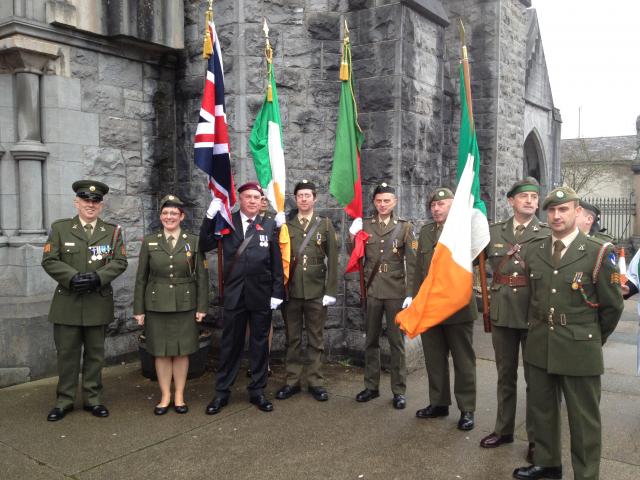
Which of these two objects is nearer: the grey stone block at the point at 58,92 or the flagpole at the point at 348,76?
the flagpole at the point at 348,76

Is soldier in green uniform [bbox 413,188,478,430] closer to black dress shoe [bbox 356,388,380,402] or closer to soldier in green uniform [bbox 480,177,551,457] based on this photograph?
soldier in green uniform [bbox 480,177,551,457]

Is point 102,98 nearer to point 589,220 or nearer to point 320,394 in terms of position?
point 320,394

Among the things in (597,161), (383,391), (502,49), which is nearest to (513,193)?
(383,391)

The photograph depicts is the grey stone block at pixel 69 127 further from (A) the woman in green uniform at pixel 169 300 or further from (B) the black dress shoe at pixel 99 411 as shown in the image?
(B) the black dress shoe at pixel 99 411

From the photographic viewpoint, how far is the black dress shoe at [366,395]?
5273 millimetres

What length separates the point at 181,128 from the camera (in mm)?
6809

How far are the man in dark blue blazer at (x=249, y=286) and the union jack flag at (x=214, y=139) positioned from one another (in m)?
0.26

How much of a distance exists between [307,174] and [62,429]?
3392 mm

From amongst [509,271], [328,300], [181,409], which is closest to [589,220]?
[509,271]

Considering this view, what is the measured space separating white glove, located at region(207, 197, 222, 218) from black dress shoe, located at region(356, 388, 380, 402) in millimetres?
2040

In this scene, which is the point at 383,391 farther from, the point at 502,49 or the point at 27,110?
the point at 502,49

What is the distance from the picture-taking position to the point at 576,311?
3.56m

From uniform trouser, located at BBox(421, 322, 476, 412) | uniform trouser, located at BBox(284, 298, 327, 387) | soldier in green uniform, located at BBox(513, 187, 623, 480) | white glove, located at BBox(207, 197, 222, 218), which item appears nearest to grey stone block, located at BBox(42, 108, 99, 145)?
white glove, located at BBox(207, 197, 222, 218)

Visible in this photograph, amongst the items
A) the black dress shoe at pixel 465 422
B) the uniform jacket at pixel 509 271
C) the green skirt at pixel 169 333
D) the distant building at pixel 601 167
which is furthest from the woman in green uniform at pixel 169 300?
the distant building at pixel 601 167
